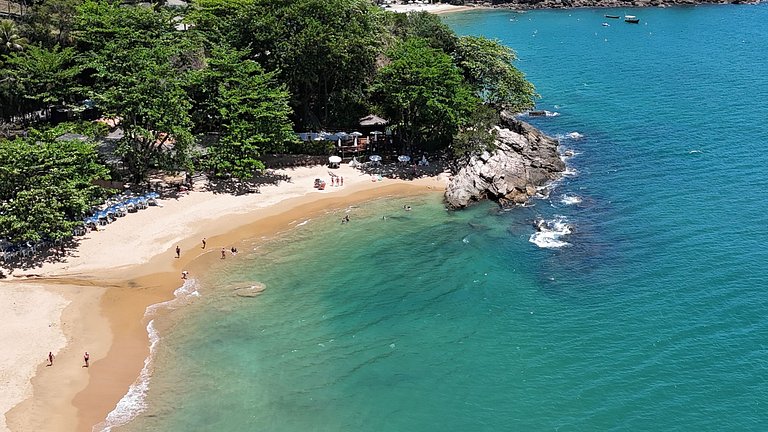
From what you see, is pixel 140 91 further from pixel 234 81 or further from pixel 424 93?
pixel 424 93

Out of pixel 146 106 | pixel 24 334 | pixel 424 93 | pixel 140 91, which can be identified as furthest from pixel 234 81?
pixel 24 334

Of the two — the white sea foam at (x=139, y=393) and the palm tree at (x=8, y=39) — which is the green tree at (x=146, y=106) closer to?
the palm tree at (x=8, y=39)

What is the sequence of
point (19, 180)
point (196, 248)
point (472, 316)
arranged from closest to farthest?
point (472, 316)
point (19, 180)
point (196, 248)

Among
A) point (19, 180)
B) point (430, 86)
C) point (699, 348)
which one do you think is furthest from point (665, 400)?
point (19, 180)

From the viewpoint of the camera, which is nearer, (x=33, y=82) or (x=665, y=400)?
(x=665, y=400)

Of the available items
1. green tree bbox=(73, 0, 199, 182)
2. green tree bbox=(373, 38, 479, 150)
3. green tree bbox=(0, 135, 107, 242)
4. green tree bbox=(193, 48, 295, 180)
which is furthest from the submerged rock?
green tree bbox=(373, 38, 479, 150)

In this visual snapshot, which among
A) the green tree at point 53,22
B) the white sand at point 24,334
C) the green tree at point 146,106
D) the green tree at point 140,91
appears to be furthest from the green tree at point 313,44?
the white sand at point 24,334

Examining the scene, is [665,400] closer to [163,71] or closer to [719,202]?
[719,202]

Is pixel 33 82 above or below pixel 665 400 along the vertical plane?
above
